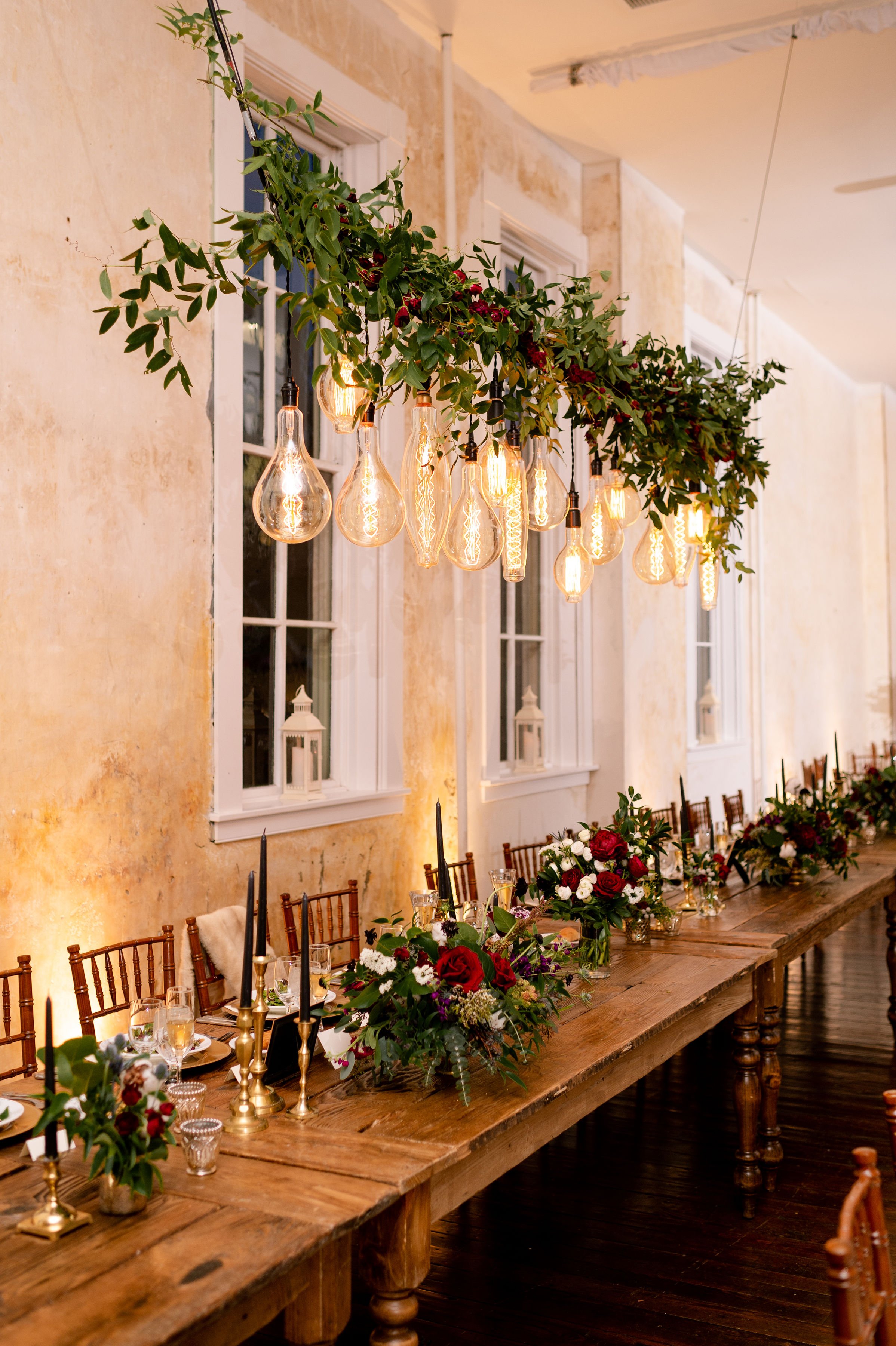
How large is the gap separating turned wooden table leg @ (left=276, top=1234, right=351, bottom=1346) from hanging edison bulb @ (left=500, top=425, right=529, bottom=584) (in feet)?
6.75

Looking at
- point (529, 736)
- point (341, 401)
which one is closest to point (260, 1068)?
point (341, 401)

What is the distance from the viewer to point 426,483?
319 centimetres

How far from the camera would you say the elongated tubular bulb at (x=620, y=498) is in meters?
4.09

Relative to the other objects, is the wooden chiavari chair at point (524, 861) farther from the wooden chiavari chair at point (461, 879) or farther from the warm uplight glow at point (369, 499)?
the warm uplight glow at point (369, 499)

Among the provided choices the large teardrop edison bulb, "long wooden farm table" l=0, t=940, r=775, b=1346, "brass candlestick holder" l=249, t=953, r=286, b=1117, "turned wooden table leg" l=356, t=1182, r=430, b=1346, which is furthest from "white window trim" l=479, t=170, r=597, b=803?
"turned wooden table leg" l=356, t=1182, r=430, b=1346

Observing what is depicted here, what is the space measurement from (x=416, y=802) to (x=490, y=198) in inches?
Answer: 128

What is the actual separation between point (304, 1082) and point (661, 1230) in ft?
5.97

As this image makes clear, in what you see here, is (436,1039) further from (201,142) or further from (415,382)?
(201,142)

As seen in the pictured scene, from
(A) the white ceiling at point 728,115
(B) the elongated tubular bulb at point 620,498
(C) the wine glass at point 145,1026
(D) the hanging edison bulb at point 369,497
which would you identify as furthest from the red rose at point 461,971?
(A) the white ceiling at point 728,115

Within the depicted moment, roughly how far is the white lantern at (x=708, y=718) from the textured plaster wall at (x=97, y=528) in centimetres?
548

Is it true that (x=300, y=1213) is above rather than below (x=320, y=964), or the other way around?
below

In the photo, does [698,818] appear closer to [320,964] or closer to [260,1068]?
[320,964]

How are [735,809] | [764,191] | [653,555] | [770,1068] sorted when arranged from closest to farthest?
[770,1068], [653,555], [735,809], [764,191]

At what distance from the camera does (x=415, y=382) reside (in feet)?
9.38
